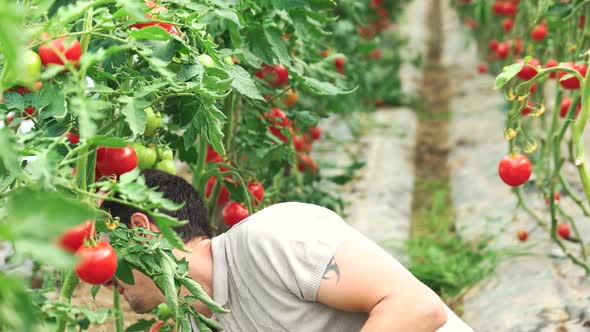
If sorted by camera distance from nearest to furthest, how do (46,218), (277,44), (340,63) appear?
(46,218) → (277,44) → (340,63)

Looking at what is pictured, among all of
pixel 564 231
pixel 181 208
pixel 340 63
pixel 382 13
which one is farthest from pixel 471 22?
pixel 181 208

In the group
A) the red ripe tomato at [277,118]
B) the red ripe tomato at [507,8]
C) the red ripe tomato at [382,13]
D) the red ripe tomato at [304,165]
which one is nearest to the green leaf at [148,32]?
the red ripe tomato at [277,118]

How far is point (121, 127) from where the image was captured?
1354 mm

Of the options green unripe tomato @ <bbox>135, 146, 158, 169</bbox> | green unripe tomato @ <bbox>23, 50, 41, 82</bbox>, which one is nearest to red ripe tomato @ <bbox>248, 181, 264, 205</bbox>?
green unripe tomato @ <bbox>135, 146, 158, 169</bbox>

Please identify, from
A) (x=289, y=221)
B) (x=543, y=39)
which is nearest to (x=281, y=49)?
(x=289, y=221)

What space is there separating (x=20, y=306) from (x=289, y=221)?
78cm

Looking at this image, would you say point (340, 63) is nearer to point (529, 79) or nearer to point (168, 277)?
point (529, 79)

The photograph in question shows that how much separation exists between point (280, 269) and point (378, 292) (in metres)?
0.18

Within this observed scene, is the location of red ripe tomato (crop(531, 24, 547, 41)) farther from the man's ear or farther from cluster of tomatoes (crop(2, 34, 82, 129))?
cluster of tomatoes (crop(2, 34, 82, 129))

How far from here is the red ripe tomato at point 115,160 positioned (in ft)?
3.94

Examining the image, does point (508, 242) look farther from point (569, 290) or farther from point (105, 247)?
point (105, 247)

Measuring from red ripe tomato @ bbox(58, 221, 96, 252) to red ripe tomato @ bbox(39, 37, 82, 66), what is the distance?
0.21m

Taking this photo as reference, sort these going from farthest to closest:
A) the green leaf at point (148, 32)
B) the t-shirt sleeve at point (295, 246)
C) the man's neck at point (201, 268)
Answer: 1. the man's neck at point (201, 268)
2. the t-shirt sleeve at point (295, 246)
3. the green leaf at point (148, 32)

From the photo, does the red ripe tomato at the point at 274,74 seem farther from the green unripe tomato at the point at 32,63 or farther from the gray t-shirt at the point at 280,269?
the green unripe tomato at the point at 32,63
